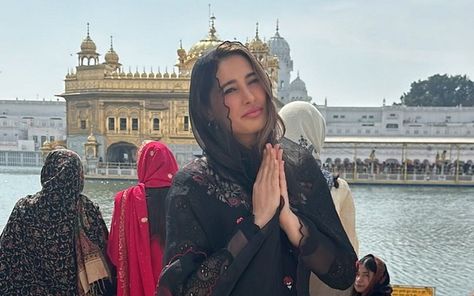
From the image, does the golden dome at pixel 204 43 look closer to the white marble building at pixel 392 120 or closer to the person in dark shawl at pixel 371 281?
the white marble building at pixel 392 120

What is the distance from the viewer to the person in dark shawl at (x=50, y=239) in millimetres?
2092

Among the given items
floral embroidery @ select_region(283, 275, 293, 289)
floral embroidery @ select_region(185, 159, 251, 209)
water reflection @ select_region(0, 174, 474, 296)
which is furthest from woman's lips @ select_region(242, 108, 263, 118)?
water reflection @ select_region(0, 174, 474, 296)

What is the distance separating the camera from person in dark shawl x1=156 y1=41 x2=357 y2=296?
1.01 metres

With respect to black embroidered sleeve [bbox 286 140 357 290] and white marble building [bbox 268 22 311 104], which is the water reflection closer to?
black embroidered sleeve [bbox 286 140 357 290]

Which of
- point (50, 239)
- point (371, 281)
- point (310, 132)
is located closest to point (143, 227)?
point (50, 239)

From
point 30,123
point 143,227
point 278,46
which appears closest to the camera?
point 143,227

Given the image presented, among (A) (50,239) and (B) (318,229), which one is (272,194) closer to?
(B) (318,229)

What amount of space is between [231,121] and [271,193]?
0.18 m

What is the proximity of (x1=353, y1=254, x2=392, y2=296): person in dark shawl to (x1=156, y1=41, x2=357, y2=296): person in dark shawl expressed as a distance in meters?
1.40

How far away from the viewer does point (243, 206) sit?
3.51 ft

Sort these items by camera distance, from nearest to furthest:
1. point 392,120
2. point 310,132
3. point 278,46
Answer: point 310,132 → point 392,120 → point 278,46

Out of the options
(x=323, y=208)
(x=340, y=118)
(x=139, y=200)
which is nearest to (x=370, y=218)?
(x=139, y=200)

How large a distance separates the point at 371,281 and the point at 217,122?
5.42 ft

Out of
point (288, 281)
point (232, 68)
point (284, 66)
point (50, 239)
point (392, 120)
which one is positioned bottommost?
point (50, 239)
